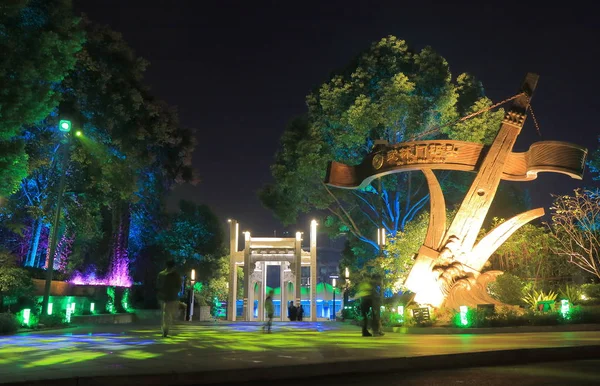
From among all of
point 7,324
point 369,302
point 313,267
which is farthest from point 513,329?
point 313,267

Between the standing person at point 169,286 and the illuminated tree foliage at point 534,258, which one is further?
the illuminated tree foliage at point 534,258

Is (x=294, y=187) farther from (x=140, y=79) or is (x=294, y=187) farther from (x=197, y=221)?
(x=197, y=221)

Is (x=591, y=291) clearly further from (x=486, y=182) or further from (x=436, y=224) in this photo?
(x=436, y=224)

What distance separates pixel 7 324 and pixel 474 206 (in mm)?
15759

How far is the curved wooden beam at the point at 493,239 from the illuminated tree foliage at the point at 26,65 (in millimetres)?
16133

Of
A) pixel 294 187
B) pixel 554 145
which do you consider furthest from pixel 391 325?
pixel 294 187

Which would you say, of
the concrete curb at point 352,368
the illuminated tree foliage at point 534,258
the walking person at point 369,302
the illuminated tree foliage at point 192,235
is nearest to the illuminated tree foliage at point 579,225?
the illuminated tree foliage at point 534,258

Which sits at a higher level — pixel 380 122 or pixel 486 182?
pixel 380 122

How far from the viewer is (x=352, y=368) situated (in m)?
7.86

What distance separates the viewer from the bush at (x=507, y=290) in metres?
22.1

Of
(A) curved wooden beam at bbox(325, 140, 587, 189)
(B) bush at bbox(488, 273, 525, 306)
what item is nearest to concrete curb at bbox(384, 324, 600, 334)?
(A) curved wooden beam at bbox(325, 140, 587, 189)

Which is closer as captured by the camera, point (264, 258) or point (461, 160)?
point (461, 160)

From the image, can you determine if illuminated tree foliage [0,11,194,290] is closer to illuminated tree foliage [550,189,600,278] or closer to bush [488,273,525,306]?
bush [488,273,525,306]

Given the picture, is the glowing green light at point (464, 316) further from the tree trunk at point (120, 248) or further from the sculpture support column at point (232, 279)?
the sculpture support column at point (232, 279)
